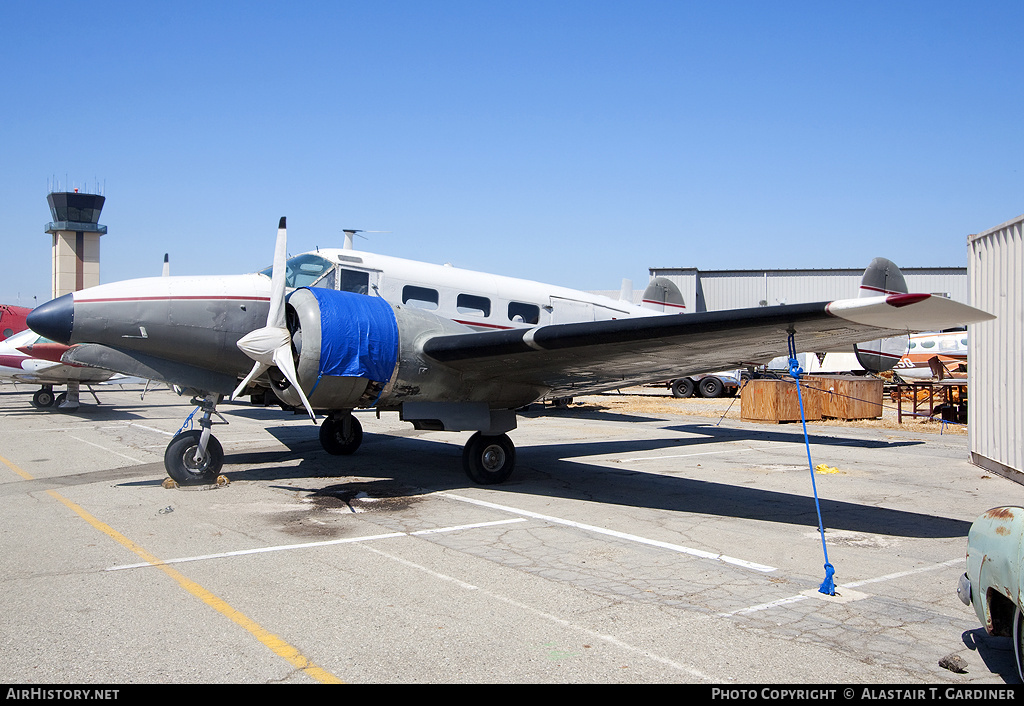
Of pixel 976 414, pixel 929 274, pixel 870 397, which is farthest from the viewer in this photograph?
pixel 929 274

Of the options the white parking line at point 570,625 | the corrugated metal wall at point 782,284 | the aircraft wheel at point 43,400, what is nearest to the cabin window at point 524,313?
the white parking line at point 570,625

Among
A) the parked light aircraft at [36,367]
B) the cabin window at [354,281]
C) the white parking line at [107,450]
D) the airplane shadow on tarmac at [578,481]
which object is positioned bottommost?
the airplane shadow on tarmac at [578,481]

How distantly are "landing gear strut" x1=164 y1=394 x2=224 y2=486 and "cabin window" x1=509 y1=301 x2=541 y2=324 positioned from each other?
558 centimetres

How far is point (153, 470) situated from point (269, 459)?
195 centimetres

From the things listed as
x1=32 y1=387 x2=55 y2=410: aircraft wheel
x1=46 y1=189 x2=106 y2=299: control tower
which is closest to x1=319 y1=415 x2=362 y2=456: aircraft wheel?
x1=32 y1=387 x2=55 y2=410: aircraft wheel

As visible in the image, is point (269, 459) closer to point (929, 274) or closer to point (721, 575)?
point (721, 575)

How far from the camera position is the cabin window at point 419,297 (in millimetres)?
12102

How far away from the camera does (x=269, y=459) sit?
1245 centimetres

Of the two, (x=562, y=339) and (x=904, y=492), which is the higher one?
(x=562, y=339)

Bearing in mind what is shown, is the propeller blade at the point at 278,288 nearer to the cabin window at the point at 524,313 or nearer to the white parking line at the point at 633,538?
the white parking line at the point at 633,538

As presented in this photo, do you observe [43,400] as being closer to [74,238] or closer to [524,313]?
[524,313]

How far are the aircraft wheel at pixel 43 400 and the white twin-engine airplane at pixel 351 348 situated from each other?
17.2 m

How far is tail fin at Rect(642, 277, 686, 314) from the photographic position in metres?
19.6
